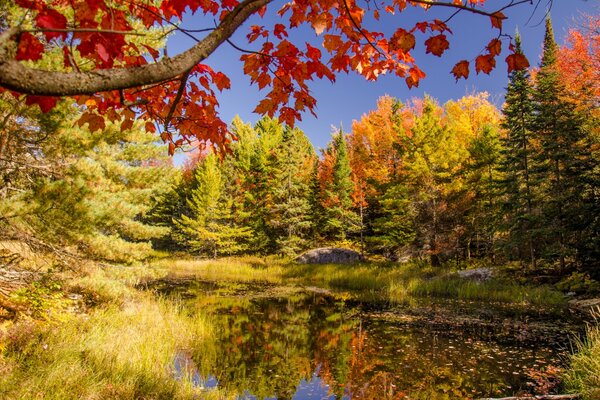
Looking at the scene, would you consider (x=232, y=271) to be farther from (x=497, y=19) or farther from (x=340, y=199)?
(x=497, y=19)

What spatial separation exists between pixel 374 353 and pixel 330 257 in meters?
19.6

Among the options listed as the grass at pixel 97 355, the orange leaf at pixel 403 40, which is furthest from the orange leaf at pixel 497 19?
the grass at pixel 97 355

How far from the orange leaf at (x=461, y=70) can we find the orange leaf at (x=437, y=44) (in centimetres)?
17

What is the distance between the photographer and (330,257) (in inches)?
1075

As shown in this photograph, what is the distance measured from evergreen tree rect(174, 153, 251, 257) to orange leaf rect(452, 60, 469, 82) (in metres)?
30.3

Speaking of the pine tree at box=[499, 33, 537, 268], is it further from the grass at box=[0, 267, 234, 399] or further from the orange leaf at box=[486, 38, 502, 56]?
the orange leaf at box=[486, 38, 502, 56]

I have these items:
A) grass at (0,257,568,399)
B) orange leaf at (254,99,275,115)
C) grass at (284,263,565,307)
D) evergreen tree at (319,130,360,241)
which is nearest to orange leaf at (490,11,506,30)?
orange leaf at (254,99,275,115)

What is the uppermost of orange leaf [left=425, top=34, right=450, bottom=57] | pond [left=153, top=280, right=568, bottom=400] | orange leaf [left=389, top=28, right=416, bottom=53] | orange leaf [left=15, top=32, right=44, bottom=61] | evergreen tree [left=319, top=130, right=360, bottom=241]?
evergreen tree [left=319, top=130, right=360, bottom=241]

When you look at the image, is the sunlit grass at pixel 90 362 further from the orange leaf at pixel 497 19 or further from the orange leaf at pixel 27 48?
the orange leaf at pixel 497 19

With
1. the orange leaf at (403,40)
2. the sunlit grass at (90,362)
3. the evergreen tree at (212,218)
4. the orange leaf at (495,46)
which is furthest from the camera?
the evergreen tree at (212,218)

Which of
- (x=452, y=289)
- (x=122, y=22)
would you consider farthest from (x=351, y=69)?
(x=452, y=289)

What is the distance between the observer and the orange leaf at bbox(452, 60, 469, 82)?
114 inches

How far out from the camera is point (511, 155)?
20953mm

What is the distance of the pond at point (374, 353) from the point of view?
6062mm
